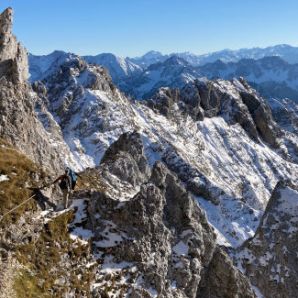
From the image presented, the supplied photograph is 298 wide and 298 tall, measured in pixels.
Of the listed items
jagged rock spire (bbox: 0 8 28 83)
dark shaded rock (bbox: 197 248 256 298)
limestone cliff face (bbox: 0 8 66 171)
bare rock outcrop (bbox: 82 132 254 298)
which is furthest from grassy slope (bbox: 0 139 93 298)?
jagged rock spire (bbox: 0 8 28 83)

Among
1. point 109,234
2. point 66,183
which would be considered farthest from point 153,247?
point 66,183

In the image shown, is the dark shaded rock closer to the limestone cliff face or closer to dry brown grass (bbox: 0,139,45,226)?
dry brown grass (bbox: 0,139,45,226)

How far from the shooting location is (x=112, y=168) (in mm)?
67062

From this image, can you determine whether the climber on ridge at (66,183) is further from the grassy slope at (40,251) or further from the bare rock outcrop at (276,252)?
the bare rock outcrop at (276,252)

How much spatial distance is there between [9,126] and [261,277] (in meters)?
38.1

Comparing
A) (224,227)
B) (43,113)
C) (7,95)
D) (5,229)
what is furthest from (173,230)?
(43,113)

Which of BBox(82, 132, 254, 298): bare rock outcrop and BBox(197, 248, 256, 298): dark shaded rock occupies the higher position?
BBox(82, 132, 254, 298): bare rock outcrop

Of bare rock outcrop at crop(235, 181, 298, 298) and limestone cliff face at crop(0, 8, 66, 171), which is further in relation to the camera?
bare rock outcrop at crop(235, 181, 298, 298)

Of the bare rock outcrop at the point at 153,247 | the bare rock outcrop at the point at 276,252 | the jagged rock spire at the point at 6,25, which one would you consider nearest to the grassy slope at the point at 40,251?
the bare rock outcrop at the point at 153,247

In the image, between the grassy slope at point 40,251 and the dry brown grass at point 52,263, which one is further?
the grassy slope at point 40,251

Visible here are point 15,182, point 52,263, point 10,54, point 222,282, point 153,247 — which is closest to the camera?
point 52,263

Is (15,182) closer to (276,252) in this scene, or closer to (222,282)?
(222,282)

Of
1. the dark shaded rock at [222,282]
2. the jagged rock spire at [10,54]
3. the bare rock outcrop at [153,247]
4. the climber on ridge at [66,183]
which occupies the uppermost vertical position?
the jagged rock spire at [10,54]

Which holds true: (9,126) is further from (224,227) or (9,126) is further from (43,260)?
(224,227)
